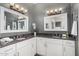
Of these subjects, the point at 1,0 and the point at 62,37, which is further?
the point at 62,37

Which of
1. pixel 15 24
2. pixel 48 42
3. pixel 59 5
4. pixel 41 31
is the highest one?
pixel 59 5

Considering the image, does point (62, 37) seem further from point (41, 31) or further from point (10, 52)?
point (10, 52)

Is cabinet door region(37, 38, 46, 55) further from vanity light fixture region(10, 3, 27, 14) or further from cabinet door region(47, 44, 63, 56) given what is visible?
vanity light fixture region(10, 3, 27, 14)

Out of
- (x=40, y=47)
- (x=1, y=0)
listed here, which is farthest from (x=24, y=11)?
(x=40, y=47)

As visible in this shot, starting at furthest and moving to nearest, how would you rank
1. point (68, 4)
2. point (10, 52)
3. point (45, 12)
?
point (45, 12) → point (68, 4) → point (10, 52)

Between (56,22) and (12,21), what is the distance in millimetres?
692

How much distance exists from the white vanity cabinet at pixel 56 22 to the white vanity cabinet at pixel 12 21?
1.10ft

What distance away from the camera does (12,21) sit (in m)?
1.29

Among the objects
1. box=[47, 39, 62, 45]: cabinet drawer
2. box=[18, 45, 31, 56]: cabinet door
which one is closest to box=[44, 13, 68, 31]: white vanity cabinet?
box=[47, 39, 62, 45]: cabinet drawer

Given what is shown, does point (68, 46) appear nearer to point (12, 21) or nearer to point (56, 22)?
point (56, 22)

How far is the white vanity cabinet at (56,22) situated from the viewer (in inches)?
49.5

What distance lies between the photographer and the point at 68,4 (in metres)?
1.21

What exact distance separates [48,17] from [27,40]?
497mm

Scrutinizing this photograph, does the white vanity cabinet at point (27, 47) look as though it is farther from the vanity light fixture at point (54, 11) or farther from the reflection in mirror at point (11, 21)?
the vanity light fixture at point (54, 11)
